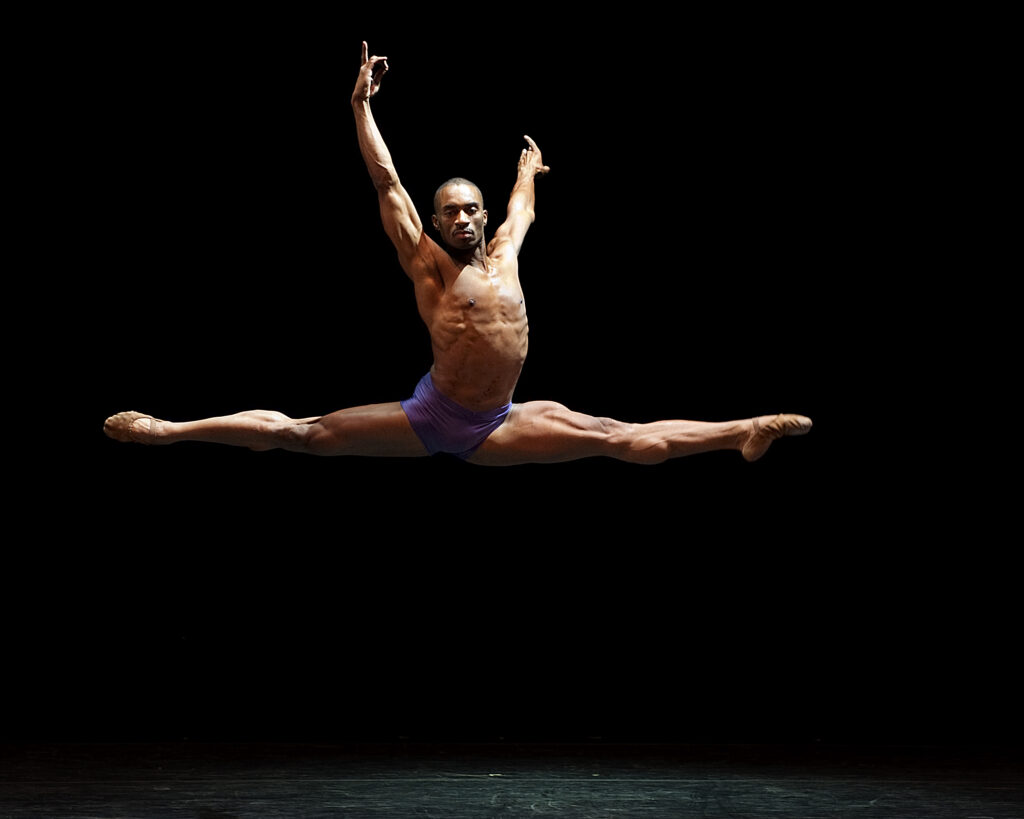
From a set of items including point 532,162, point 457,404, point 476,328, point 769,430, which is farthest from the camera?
point 532,162

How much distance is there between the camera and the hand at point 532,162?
5.25m

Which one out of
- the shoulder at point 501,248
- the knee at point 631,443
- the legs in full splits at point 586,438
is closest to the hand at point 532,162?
the shoulder at point 501,248

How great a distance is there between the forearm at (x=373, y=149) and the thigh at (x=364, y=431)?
2.74 ft

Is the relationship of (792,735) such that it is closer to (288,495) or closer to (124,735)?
(288,495)

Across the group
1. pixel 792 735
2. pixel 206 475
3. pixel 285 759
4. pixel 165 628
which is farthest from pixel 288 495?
pixel 792 735

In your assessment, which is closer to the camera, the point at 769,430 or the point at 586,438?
the point at 769,430

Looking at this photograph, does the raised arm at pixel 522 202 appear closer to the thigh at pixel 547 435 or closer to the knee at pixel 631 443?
the thigh at pixel 547 435

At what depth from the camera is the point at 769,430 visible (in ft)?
14.9

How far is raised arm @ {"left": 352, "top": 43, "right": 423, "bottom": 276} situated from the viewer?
4.80 metres

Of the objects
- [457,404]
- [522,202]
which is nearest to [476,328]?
[457,404]

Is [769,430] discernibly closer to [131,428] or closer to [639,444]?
[639,444]

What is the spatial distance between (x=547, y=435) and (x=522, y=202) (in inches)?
37.4

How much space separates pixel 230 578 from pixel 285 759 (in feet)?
3.18

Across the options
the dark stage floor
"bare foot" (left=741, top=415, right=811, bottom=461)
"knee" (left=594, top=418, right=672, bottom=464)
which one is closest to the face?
"knee" (left=594, top=418, right=672, bottom=464)
